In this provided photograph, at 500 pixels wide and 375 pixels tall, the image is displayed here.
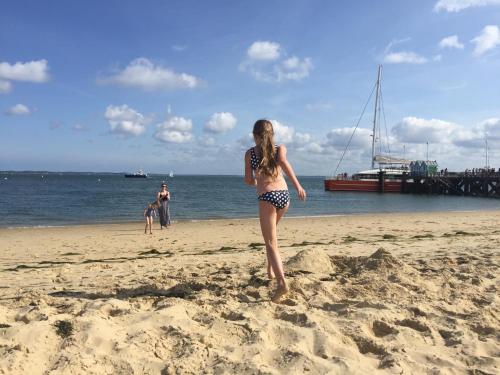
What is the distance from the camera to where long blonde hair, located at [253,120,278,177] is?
12.9ft

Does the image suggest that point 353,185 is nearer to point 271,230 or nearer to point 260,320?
point 271,230

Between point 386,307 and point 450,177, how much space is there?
195 ft

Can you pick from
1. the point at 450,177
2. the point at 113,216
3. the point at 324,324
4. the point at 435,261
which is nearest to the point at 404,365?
the point at 324,324

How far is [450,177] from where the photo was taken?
5688 centimetres

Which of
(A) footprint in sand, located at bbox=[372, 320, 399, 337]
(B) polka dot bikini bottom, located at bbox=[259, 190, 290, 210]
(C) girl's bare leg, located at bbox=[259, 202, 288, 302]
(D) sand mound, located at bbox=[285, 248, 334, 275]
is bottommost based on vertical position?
(A) footprint in sand, located at bbox=[372, 320, 399, 337]

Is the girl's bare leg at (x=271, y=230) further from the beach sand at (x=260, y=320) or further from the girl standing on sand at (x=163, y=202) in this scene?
the girl standing on sand at (x=163, y=202)

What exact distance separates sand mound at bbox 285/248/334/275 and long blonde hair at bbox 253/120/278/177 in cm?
167

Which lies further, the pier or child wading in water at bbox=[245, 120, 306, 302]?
the pier

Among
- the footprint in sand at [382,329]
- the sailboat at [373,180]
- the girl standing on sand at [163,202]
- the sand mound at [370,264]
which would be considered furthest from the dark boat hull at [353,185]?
the footprint in sand at [382,329]

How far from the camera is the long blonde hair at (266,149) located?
3938mm

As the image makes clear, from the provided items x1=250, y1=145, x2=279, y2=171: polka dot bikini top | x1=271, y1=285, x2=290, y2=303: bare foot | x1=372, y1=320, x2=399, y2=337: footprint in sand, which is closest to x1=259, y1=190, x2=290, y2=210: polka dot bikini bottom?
x1=250, y1=145, x2=279, y2=171: polka dot bikini top

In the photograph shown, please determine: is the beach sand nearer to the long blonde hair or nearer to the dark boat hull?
A: the long blonde hair

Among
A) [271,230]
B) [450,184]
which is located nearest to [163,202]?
[271,230]

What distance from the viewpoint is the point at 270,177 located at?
3.98m
